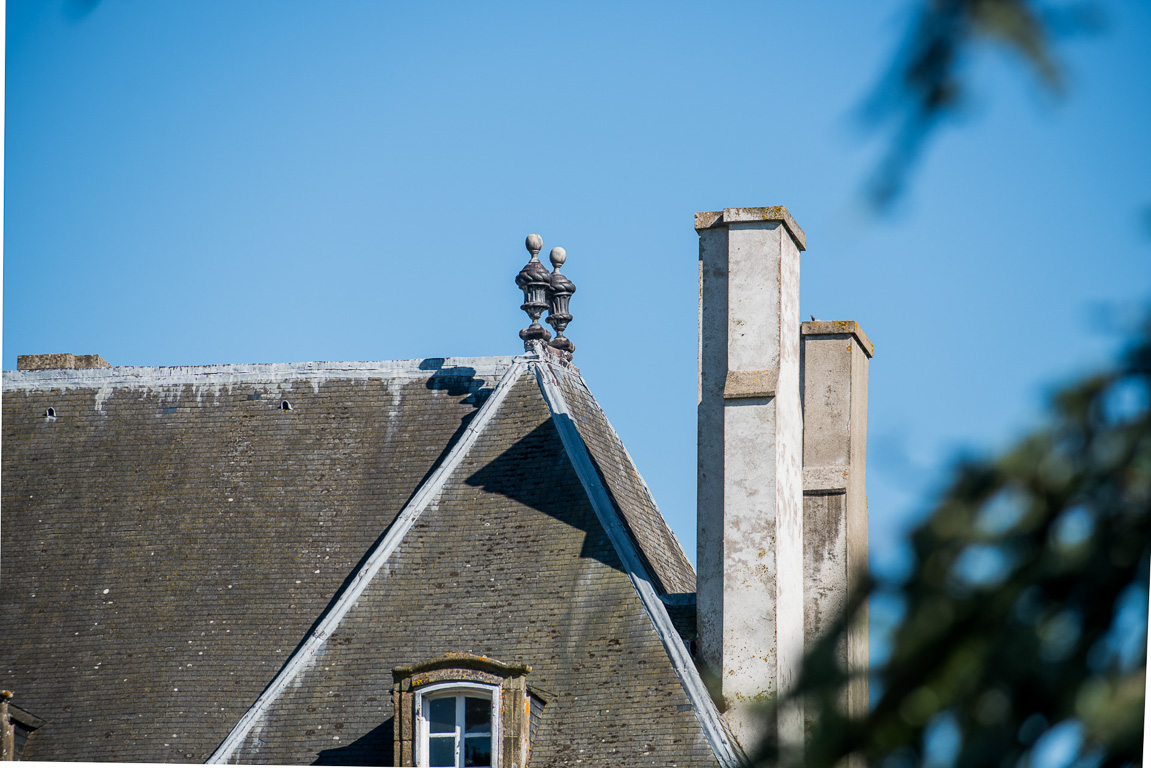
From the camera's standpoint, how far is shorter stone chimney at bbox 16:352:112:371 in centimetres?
1351

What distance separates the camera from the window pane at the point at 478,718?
9492 millimetres

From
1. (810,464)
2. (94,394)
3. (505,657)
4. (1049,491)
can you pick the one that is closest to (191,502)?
(94,394)

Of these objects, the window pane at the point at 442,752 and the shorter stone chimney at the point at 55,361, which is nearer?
the window pane at the point at 442,752

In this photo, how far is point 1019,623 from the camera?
1532mm

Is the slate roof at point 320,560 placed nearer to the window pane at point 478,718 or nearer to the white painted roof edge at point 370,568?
the white painted roof edge at point 370,568

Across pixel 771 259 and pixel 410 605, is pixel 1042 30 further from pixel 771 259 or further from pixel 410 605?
pixel 410 605

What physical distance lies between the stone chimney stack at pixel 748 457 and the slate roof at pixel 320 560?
0.37 m

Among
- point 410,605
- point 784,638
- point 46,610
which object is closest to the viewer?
point 784,638

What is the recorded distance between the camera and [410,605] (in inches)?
410

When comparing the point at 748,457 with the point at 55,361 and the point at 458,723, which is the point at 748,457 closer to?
the point at 458,723

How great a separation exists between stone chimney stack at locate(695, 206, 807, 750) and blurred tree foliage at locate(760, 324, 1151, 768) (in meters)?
7.80

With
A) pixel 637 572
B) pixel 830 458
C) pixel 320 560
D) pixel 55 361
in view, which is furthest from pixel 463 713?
pixel 55 361

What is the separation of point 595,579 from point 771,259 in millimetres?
2282

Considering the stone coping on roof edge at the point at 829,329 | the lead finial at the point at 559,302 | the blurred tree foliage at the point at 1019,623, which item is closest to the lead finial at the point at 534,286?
the lead finial at the point at 559,302
